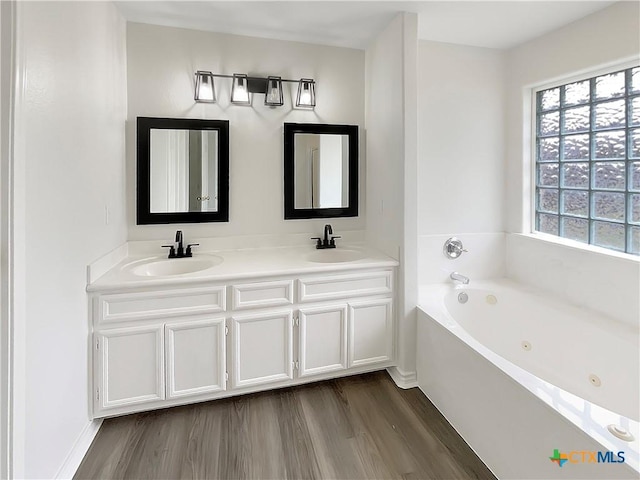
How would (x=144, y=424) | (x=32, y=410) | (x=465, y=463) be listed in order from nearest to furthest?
1. (x=32, y=410)
2. (x=465, y=463)
3. (x=144, y=424)

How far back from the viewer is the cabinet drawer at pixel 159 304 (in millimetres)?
1873

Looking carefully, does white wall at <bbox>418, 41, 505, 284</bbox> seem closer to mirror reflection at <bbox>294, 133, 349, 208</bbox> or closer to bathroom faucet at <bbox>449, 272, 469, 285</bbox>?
bathroom faucet at <bbox>449, 272, 469, 285</bbox>

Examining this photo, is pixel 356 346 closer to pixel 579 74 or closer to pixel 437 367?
pixel 437 367

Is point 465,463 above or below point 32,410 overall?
below

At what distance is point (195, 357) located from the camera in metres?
2.03

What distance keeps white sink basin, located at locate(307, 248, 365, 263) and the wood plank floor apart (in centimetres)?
92

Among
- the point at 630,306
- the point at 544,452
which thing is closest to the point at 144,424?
the point at 544,452

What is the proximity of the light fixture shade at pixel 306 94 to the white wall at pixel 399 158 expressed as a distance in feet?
1.52

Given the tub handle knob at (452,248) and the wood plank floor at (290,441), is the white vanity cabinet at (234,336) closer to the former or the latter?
the wood plank floor at (290,441)

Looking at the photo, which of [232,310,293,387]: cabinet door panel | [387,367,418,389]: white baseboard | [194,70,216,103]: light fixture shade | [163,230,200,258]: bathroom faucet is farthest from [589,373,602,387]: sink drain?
[194,70,216,103]: light fixture shade

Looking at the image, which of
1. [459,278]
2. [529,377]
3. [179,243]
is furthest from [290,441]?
[459,278]

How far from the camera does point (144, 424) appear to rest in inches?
78.3

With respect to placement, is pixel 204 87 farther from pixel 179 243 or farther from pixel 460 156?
pixel 460 156

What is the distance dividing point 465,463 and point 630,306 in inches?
53.5
